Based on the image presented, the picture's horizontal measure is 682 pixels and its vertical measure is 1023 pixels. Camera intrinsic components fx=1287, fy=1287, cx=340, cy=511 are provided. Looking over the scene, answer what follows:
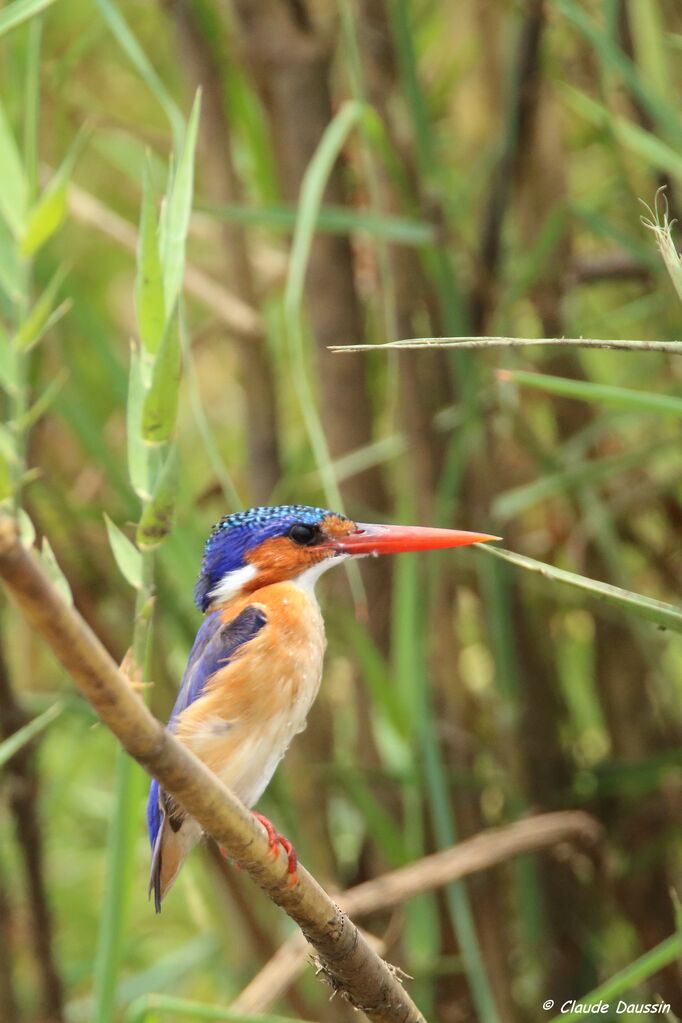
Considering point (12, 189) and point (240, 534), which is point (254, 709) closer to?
point (240, 534)

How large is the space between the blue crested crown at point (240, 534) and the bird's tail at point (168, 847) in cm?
25

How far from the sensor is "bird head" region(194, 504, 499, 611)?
1.38 meters

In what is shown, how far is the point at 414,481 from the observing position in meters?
1.97

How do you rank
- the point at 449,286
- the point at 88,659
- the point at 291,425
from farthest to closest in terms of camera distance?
the point at 291,425 < the point at 449,286 < the point at 88,659

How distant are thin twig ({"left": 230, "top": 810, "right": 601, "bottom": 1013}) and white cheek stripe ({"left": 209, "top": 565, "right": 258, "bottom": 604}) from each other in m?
0.41

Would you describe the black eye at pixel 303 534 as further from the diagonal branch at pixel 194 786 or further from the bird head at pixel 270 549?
the diagonal branch at pixel 194 786

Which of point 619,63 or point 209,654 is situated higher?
point 619,63

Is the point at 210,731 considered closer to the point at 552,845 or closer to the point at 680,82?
the point at 552,845

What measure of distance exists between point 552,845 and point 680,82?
1368mm

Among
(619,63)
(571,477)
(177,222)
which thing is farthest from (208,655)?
(619,63)

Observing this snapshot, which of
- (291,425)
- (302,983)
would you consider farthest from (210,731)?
(291,425)

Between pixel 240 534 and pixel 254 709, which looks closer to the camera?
pixel 254 709

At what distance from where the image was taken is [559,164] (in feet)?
7.57

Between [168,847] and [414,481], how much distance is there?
2.85ft
